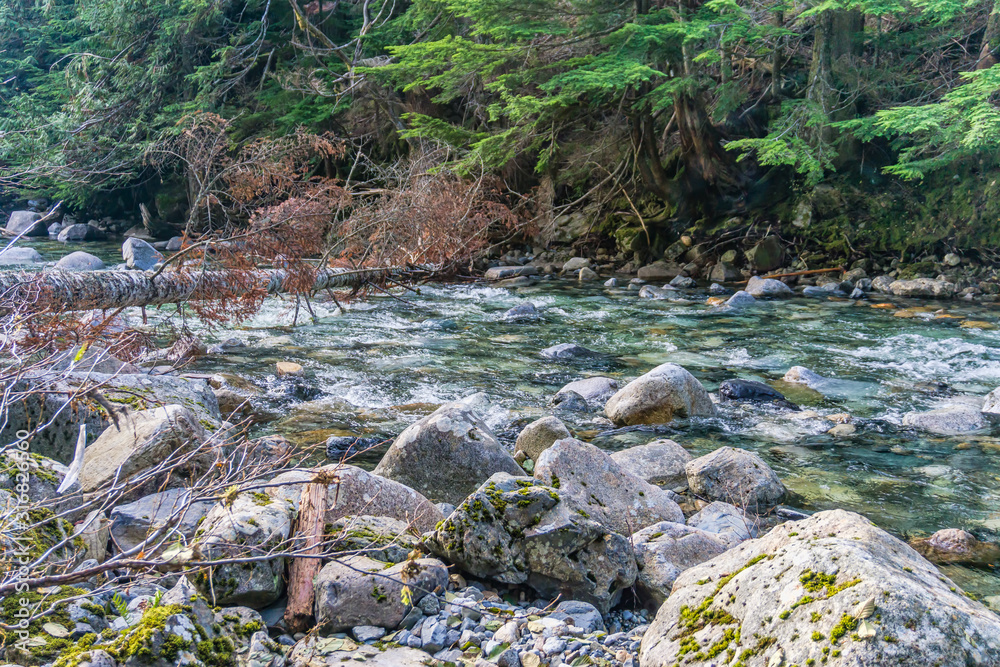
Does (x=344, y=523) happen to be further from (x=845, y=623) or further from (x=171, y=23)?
(x=171, y=23)

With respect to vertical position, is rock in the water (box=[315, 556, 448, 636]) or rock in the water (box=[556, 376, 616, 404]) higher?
rock in the water (box=[315, 556, 448, 636])

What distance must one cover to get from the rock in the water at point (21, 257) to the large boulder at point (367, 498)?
12.2 metres

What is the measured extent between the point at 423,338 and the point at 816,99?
7912mm

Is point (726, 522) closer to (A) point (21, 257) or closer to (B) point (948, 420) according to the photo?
(B) point (948, 420)

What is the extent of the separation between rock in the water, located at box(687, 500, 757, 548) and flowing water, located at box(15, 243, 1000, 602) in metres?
0.64

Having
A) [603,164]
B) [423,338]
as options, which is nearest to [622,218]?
[603,164]

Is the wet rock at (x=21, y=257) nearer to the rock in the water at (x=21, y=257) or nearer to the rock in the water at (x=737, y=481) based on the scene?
the rock in the water at (x=21, y=257)

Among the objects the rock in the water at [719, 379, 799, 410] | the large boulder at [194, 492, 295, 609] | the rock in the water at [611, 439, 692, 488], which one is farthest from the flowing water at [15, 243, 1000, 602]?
the large boulder at [194, 492, 295, 609]

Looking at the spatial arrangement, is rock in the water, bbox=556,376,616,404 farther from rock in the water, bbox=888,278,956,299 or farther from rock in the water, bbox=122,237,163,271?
rock in the water, bbox=122,237,163,271

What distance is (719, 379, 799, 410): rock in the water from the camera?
607 cm

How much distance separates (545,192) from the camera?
15961 mm

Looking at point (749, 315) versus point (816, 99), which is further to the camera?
point (816, 99)

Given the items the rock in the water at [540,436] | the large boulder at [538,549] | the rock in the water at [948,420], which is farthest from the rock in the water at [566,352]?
the large boulder at [538,549]

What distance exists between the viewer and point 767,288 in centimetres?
1130
